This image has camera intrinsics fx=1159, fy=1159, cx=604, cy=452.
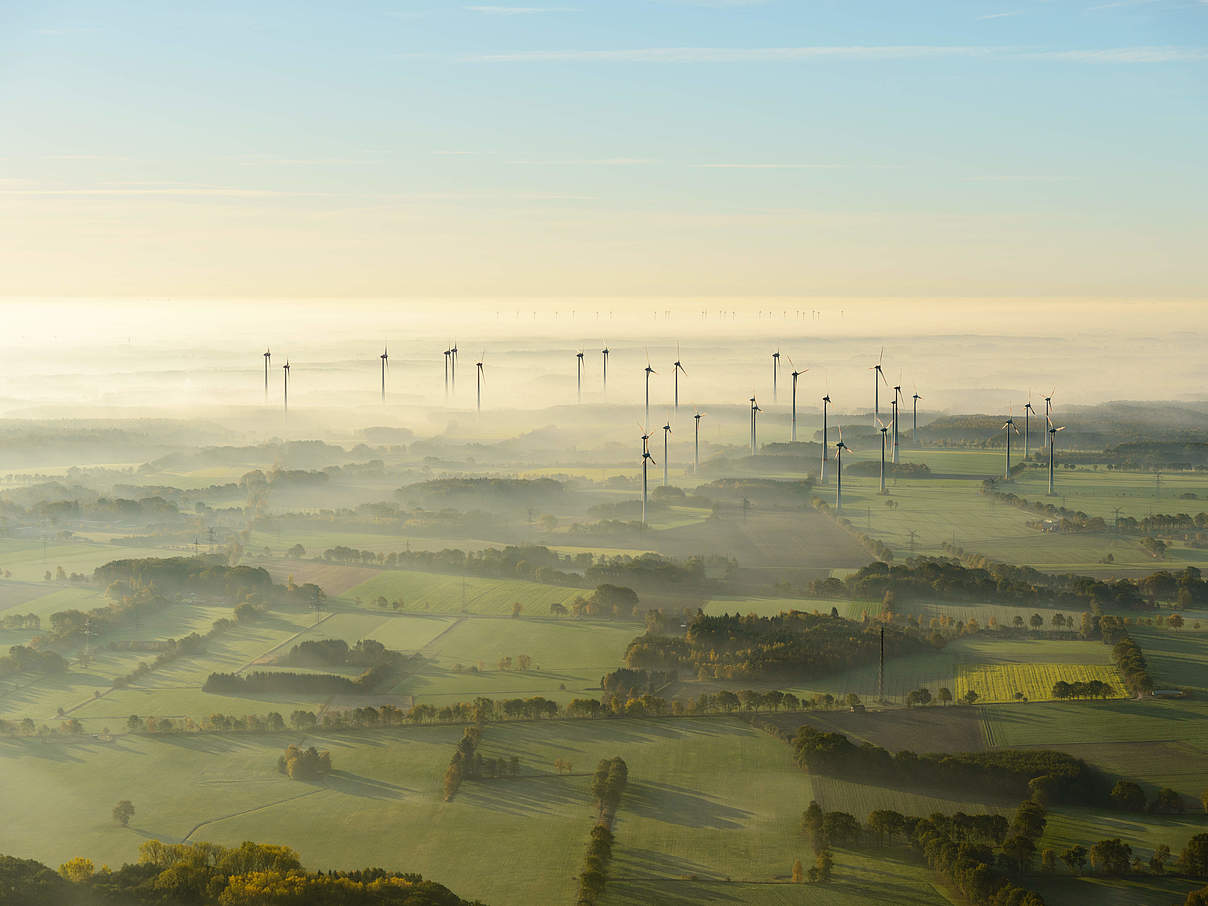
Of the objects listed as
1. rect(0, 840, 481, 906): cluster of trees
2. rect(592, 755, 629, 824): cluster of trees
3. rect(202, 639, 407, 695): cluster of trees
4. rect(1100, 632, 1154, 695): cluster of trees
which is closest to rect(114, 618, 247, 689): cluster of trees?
rect(202, 639, 407, 695): cluster of trees

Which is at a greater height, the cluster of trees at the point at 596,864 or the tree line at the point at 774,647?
the tree line at the point at 774,647

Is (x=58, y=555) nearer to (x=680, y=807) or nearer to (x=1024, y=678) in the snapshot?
(x=680, y=807)

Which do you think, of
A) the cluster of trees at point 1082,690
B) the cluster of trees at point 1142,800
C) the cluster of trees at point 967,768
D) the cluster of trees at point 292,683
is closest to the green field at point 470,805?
the cluster of trees at point 967,768

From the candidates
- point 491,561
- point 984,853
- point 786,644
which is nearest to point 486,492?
point 491,561

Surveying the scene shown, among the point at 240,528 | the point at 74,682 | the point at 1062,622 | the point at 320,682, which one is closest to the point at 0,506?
the point at 240,528

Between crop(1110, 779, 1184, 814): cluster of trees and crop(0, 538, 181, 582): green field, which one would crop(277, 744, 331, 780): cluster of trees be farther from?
crop(0, 538, 181, 582): green field

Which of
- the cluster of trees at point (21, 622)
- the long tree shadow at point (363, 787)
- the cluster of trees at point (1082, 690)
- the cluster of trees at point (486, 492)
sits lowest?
the long tree shadow at point (363, 787)

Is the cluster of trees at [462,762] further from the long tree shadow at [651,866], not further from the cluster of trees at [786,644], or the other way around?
the cluster of trees at [786,644]
